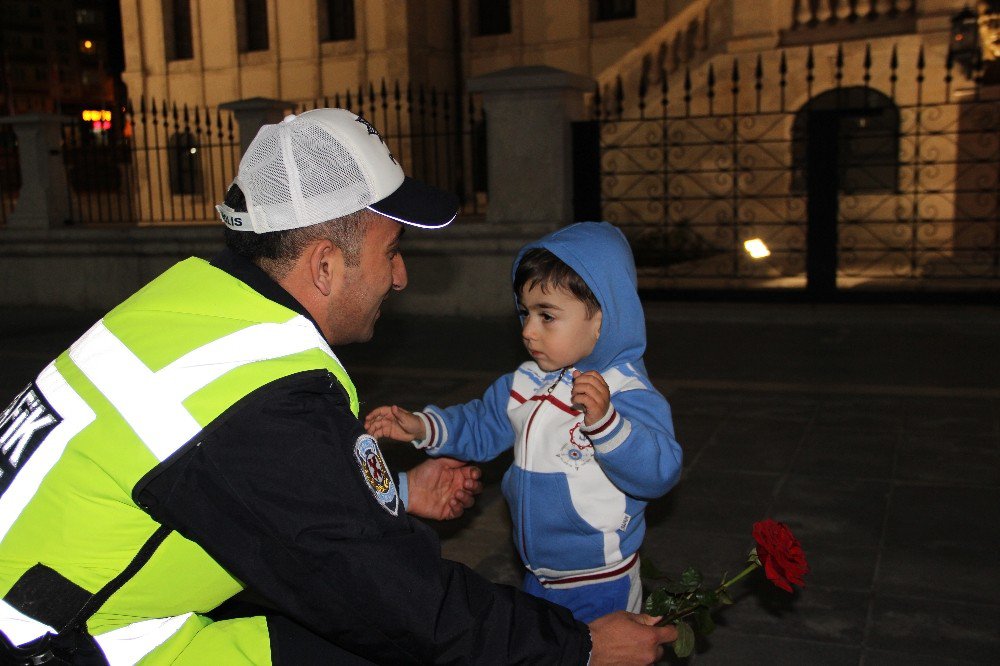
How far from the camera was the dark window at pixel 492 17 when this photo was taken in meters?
27.2

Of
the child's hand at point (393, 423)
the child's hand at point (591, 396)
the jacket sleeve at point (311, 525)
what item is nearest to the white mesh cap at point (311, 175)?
the jacket sleeve at point (311, 525)

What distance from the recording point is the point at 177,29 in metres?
30.9

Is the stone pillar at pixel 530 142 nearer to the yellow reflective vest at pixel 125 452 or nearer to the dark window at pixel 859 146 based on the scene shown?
the dark window at pixel 859 146

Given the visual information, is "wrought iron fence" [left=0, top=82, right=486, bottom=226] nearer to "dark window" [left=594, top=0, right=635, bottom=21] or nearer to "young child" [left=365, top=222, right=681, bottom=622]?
"dark window" [left=594, top=0, right=635, bottom=21]

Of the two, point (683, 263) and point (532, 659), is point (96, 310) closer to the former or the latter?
point (683, 263)

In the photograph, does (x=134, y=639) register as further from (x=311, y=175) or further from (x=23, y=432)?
(x=311, y=175)

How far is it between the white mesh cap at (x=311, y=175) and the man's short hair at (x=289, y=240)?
3 centimetres

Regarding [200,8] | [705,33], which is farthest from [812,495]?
[200,8]

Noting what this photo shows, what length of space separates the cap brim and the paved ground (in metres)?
2.13

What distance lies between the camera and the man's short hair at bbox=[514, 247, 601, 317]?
2711 mm

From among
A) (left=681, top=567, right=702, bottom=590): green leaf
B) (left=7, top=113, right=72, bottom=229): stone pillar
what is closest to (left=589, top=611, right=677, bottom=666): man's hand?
(left=681, top=567, right=702, bottom=590): green leaf

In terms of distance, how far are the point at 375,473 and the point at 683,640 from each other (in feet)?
2.87

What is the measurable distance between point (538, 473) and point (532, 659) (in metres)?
0.95

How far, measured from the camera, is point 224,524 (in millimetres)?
1651
